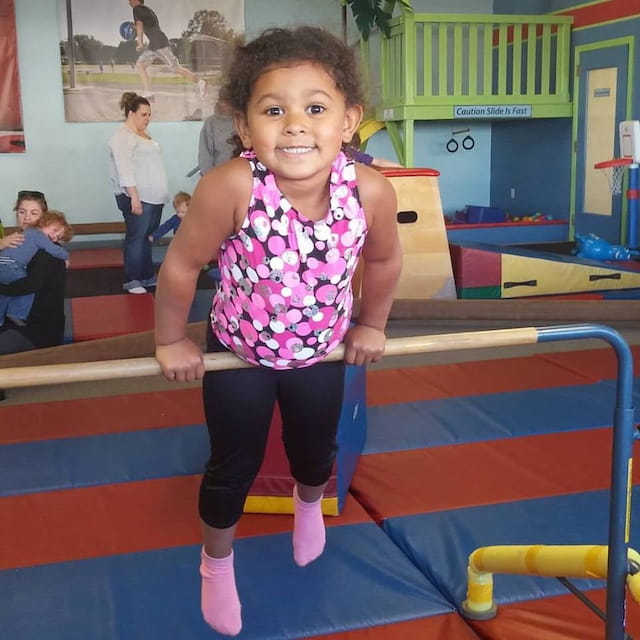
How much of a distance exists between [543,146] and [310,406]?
5.58 m

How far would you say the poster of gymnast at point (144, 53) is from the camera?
6324 mm

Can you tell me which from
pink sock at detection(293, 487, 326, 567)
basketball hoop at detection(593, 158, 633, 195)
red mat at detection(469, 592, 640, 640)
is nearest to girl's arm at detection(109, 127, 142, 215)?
basketball hoop at detection(593, 158, 633, 195)

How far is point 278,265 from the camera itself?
1230 mm

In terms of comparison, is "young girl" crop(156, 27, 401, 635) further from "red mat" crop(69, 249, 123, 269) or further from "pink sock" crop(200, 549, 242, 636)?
"red mat" crop(69, 249, 123, 269)

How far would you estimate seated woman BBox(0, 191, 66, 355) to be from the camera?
2.94 m

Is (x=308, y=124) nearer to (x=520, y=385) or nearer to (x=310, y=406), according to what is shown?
(x=310, y=406)

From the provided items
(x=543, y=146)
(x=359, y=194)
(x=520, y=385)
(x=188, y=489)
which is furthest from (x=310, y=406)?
(x=543, y=146)

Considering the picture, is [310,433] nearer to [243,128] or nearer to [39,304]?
[243,128]

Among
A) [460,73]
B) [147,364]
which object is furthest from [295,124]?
[460,73]

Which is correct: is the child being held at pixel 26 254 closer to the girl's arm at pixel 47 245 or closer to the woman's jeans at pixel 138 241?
the girl's arm at pixel 47 245

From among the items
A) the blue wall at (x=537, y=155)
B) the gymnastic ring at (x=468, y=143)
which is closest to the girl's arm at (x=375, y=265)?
the blue wall at (x=537, y=155)

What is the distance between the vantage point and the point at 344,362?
1377mm

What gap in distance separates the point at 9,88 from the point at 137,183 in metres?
2.46

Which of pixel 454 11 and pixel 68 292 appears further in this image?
pixel 454 11
